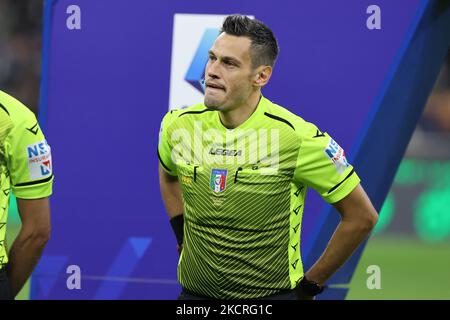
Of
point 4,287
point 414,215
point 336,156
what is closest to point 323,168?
point 336,156

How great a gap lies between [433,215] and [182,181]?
7987 millimetres

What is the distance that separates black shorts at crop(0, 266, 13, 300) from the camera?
404cm

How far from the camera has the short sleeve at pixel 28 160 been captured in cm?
407

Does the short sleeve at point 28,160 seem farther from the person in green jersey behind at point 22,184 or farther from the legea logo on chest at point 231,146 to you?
the legea logo on chest at point 231,146

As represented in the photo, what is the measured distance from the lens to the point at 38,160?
13.6ft

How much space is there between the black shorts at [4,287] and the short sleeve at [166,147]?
0.99 meters

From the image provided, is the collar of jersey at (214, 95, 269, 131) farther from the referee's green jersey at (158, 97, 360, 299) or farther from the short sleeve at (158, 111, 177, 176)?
the short sleeve at (158, 111, 177, 176)

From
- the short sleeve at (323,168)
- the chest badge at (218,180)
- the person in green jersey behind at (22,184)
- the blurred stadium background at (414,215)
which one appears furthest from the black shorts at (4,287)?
the blurred stadium background at (414,215)

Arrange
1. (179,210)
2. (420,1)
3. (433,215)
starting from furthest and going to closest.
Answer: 1. (433,215)
2. (420,1)
3. (179,210)

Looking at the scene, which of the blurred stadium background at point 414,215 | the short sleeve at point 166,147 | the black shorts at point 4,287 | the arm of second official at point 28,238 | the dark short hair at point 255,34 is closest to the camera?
the black shorts at point 4,287

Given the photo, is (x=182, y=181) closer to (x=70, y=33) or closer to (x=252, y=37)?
(x=252, y=37)
